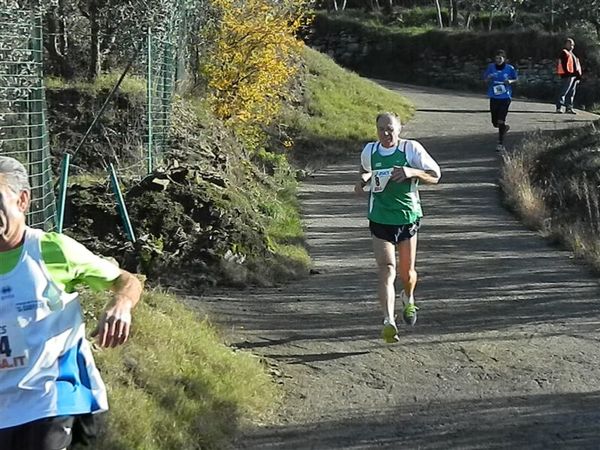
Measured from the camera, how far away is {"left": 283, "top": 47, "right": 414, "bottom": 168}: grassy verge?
21.2 m

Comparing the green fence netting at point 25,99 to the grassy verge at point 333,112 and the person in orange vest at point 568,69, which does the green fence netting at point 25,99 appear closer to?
the grassy verge at point 333,112

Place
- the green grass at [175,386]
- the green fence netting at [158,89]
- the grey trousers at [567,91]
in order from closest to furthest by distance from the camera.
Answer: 1. the green grass at [175,386]
2. the green fence netting at [158,89]
3. the grey trousers at [567,91]

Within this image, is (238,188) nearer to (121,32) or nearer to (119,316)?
(121,32)

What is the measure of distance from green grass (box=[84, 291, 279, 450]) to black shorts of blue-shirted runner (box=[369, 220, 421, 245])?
4.31ft

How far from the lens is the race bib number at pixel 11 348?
136 inches

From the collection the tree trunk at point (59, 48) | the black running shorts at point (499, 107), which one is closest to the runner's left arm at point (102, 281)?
the tree trunk at point (59, 48)

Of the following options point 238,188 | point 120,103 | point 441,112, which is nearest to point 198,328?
point 238,188

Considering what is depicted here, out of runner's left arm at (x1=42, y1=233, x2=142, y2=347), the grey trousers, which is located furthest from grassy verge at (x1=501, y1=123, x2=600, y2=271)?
runner's left arm at (x1=42, y1=233, x2=142, y2=347)

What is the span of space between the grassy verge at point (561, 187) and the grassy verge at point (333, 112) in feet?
13.9

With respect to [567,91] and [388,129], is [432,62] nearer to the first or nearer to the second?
[567,91]

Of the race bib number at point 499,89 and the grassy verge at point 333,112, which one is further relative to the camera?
the grassy verge at point 333,112

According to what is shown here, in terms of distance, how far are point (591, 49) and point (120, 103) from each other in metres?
24.3

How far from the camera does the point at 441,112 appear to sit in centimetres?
2661

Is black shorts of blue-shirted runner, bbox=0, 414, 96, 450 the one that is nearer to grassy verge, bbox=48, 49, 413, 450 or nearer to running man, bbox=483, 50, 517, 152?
grassy verge, bbox=48, 49, 413, 450
